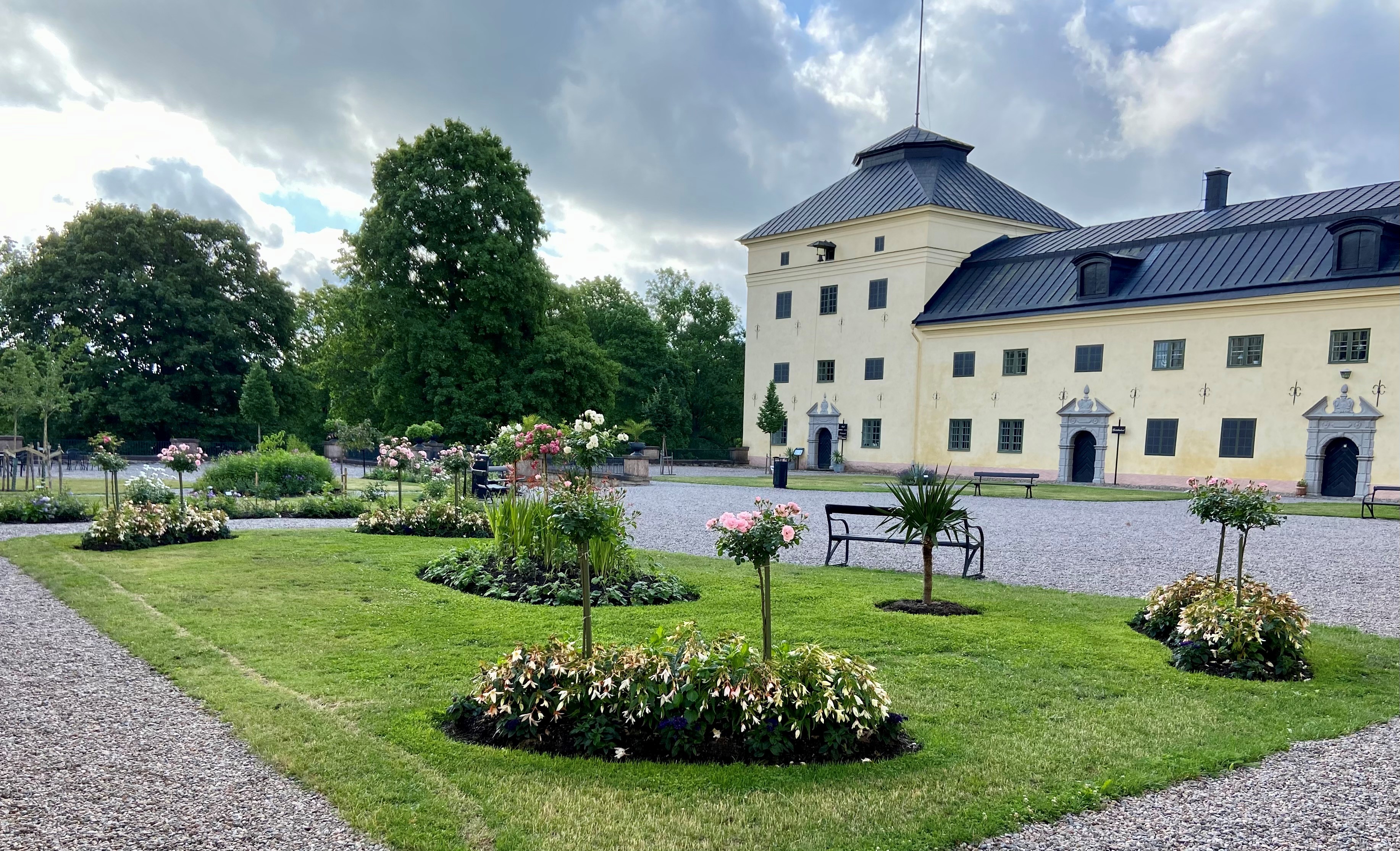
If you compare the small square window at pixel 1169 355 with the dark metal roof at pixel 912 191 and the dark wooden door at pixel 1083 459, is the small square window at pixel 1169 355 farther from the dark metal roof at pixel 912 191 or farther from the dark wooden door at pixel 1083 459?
the dark metal roof at pixel 912 191

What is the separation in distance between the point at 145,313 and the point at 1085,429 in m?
40.3

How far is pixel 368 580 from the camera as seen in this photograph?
30.2ft

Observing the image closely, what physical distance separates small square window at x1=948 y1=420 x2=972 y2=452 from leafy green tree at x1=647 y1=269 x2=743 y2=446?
917 inches

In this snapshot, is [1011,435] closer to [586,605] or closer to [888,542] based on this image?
[888,542]

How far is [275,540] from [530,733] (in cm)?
916

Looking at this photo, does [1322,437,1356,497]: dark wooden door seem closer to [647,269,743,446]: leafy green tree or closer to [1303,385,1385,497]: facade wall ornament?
[1303,385,1385,497]: facade wall ornament

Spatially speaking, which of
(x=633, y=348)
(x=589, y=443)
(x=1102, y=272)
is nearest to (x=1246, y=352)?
(x=1102, y=272)

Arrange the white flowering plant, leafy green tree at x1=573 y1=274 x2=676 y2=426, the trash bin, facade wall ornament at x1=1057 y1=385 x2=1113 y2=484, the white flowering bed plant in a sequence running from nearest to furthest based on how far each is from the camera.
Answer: the white flowering plant, the white flowering bed plant, the trash bin, facade wall ornament at x1=1057 y1=385 x2=1113 y2=484, leafy green tree at x1=573 y1=274 x2=676 y2=426

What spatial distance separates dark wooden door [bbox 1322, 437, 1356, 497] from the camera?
27.1 metres

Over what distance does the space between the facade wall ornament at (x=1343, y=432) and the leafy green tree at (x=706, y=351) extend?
35.1 metres

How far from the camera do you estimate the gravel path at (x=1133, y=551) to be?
9.96 metres

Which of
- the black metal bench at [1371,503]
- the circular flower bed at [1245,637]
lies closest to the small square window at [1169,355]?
the black metal bench at [1371,503]

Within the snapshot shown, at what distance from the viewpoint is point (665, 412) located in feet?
172

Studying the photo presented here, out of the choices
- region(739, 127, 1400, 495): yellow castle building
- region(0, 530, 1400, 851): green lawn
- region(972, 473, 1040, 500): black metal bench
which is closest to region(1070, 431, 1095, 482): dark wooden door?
region(739, 127, 1400, 495): yellow castle building
